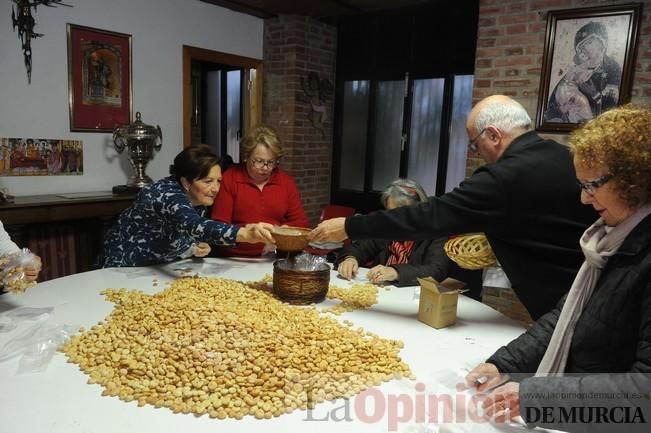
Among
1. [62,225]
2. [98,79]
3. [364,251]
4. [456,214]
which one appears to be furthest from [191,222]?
[98,79]

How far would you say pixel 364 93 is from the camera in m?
5.23

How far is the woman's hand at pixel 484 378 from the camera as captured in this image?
126 centimetres

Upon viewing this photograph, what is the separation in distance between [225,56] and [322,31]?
3.56ft

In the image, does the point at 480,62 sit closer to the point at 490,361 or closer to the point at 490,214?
the point at 490,214

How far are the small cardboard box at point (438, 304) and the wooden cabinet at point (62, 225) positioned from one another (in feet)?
8.72

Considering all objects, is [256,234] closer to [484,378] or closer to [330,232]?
[330,232]

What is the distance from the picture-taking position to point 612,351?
1.07 m

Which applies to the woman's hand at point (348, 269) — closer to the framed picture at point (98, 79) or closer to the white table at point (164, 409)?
the white table at point (164, 409)

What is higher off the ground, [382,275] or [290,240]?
[290,240]

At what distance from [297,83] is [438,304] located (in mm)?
3739

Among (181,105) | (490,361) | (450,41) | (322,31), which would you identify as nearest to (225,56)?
(181,105)

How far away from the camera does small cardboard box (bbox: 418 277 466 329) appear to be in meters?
1.64

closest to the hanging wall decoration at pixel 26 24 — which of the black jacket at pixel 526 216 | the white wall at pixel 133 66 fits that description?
the white wall at pixel 133 66

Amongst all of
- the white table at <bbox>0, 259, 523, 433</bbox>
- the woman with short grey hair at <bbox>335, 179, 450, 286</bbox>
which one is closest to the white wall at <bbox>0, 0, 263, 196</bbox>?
the white table at <bbox>0, 259, 523, 433</bbox>
